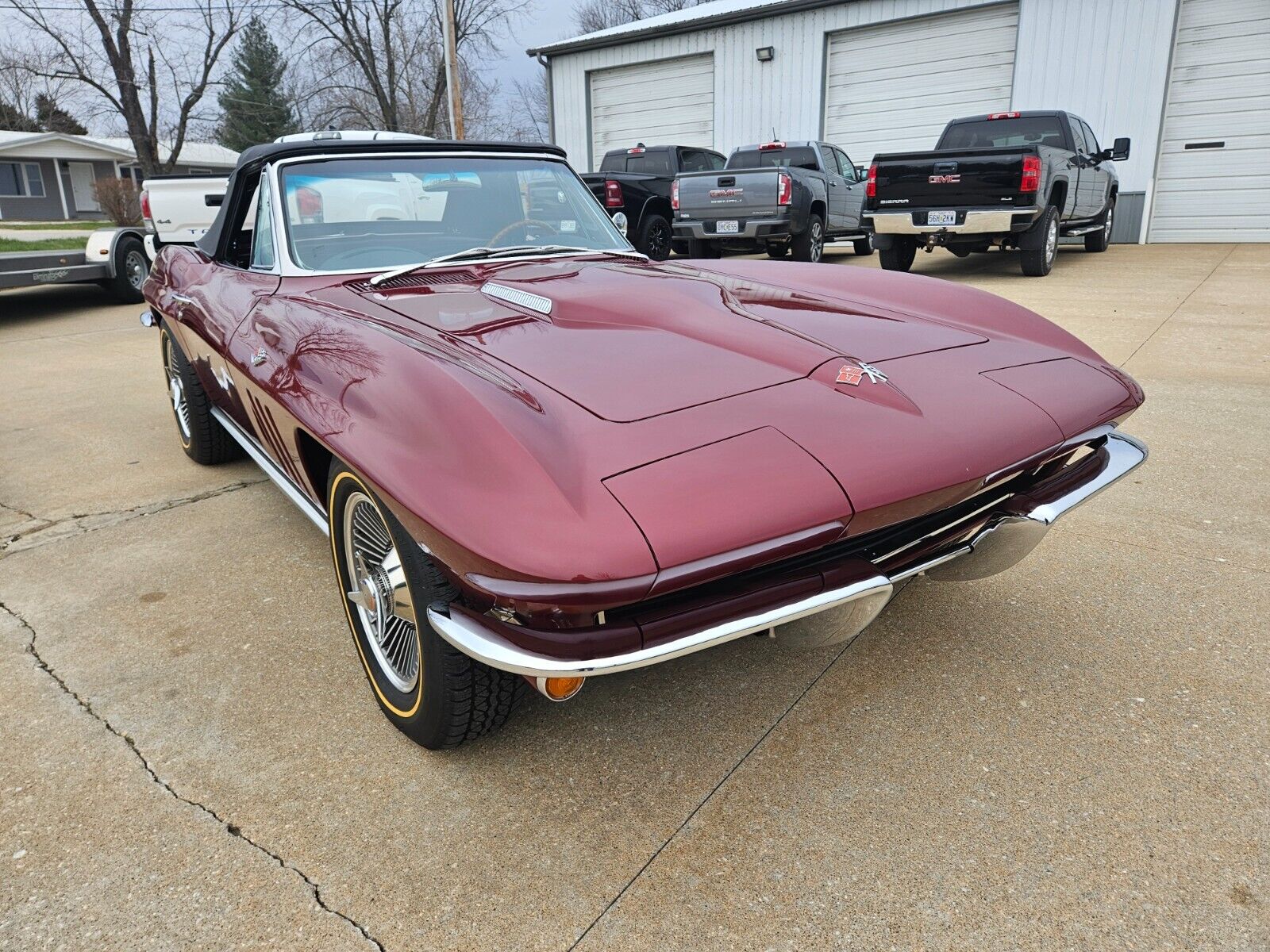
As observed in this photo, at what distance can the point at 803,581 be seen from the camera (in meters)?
1.72

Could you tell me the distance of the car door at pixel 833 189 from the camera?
11852mm

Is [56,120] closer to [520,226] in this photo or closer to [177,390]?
[177,390]

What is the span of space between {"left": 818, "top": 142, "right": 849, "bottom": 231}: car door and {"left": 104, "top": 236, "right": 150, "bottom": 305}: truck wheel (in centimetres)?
874

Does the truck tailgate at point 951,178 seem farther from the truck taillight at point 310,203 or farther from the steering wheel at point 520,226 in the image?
the truck taillight at point 310,203

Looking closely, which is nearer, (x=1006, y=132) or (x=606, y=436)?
(x=606, y=436)

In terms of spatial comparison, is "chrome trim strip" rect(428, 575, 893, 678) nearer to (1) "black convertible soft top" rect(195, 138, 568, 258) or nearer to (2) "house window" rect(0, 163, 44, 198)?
(1) "black convertible soft top" rect(195, 138, 568, 258)

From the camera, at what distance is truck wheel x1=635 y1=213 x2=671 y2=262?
11688 millimetres

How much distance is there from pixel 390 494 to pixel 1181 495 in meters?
3.31

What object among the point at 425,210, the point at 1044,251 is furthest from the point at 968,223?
the point at 425,210

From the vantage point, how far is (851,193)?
12.7m

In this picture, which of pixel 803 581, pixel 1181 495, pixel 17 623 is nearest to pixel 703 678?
pixel 803 581

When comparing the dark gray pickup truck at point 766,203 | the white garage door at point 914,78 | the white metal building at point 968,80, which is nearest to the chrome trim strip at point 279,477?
the dark gray pickup truck at point 766,203

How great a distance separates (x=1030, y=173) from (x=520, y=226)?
739cm

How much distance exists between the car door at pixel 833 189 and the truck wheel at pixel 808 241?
526 mm
